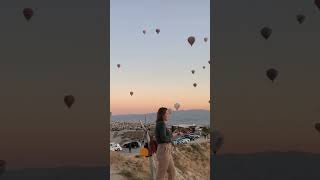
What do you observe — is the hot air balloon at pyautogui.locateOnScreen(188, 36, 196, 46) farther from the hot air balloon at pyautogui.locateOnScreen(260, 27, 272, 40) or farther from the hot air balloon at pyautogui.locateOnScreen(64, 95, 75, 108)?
the hot air balloon at pyautogui.locateOnScreen(64, 95, 75, 108)

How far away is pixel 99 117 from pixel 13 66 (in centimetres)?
148

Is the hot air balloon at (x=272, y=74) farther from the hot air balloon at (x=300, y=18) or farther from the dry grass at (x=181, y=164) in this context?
the dry grass at (x=181, y=164)

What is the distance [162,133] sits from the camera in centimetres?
809

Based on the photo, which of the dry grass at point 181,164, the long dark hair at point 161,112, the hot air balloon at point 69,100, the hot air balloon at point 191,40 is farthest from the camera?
the hot air balloon at point 191,40

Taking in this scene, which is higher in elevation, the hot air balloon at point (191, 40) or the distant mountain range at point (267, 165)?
the hot air balloon at point (191, 40)

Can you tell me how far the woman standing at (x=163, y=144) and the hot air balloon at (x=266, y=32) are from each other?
228cm

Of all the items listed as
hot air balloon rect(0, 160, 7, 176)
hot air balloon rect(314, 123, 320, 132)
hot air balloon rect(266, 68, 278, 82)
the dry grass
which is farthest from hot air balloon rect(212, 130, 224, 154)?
hot air balloon rect(0, 160, 7, 176)

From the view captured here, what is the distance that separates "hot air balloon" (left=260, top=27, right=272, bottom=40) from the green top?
93.9 inches

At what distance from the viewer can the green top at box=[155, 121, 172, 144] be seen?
8046mm

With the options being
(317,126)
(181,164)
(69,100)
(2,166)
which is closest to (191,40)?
(317,126)

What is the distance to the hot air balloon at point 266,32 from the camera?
30.6 feet

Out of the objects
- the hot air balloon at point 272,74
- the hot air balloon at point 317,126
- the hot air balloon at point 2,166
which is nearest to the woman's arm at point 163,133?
the hot air balloon at point 272,74

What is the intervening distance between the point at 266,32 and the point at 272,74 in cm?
67

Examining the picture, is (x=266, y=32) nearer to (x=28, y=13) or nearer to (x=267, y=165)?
(x=267, y=165)
